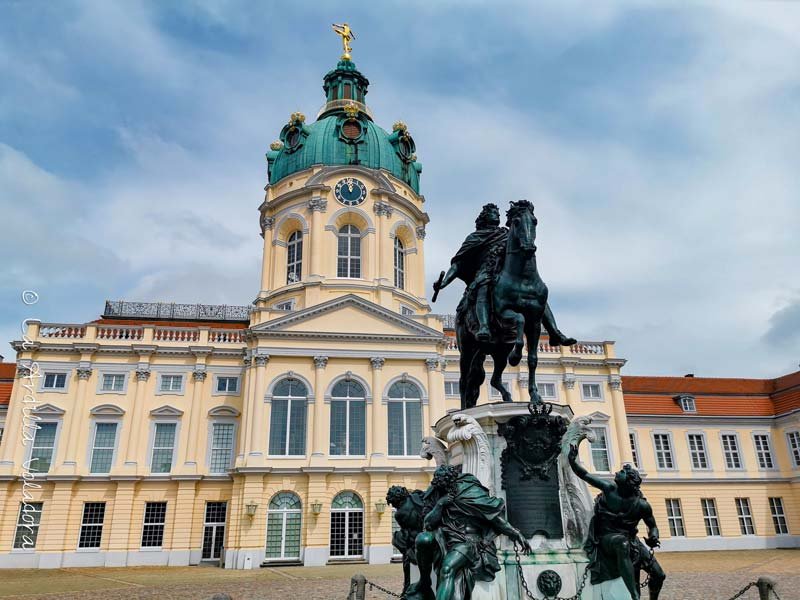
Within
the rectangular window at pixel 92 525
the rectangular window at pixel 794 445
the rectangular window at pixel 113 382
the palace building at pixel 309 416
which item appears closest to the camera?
the palace building at pixel 309 416

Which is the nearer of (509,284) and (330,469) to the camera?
(509,284)

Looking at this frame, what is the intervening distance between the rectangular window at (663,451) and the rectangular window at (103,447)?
32.4 meters

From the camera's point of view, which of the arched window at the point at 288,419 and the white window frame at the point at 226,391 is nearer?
the arched window at the point at 288,419

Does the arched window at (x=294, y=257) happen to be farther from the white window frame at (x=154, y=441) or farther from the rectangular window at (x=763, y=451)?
the rectangular window at (x=763, y=451)

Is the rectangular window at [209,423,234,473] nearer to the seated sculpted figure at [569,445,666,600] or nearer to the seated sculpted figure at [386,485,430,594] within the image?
the seated sculpted figure at [386,485,430,594]

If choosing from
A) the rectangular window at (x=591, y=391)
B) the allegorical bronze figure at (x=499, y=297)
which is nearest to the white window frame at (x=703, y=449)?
the rectangular window at (x=591, y=391)

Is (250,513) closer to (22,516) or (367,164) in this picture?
(22,516)

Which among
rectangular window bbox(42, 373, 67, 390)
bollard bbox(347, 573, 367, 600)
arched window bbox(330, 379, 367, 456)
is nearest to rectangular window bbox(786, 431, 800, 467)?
arched window bbox(330, 379, 367, 456)

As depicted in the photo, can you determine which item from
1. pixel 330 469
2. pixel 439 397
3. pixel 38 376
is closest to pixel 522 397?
pixel 439 397

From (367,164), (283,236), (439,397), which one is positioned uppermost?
(367,164)

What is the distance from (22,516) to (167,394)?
8.77 meters

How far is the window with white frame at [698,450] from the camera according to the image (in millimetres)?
38875

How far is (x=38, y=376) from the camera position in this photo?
3216 cm

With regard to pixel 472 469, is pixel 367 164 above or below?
above
